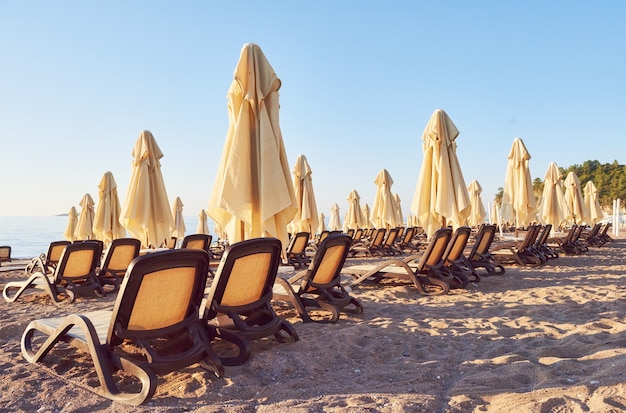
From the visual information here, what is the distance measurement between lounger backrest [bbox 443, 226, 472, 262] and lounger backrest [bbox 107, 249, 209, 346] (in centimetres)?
428

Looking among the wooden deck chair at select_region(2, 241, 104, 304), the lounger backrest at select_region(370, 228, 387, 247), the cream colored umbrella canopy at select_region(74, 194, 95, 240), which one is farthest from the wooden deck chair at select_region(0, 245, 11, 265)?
the lounger backrest at select_region(370, 228, 387, 247)

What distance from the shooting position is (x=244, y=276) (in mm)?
3168

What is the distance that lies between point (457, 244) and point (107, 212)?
762 cm

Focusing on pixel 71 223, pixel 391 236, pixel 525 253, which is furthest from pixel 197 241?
pixel 71 223

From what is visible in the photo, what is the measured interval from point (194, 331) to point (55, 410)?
2.68ft

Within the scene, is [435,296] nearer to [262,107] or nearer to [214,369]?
[262,107]

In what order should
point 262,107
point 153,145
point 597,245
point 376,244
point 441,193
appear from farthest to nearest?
point 597,245, point 376,244, point 153,145, point 441,193, point 262,107

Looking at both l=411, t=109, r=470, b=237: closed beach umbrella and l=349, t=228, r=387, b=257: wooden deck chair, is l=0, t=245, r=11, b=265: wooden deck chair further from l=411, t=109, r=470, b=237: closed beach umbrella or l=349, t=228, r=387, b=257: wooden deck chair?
l=411, t=109, r=470, b=237: closed beach umbrella

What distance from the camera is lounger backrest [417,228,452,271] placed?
5.75 meters

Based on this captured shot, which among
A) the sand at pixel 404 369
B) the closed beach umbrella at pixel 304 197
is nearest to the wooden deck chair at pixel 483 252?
the sand at pixel 404 369

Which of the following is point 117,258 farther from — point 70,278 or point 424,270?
point 424,270

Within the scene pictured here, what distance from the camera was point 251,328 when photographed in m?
3.14

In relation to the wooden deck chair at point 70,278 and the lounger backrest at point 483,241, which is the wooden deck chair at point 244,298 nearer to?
the wooden deck chair at point 70,278

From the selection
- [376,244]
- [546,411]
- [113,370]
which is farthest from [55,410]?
[376,244]
